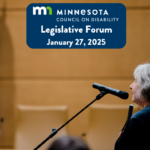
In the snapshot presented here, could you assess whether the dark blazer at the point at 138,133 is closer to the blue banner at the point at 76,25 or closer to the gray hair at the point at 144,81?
the gray hair at the point at 144,81

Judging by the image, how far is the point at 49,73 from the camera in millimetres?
2723

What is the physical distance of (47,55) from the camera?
8.89ft

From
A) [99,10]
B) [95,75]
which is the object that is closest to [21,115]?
[95,75]

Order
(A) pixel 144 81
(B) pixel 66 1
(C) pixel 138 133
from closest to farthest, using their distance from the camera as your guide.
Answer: (C) pixel 138 133, (A) pixel 144 81, (B) pixel 66 1

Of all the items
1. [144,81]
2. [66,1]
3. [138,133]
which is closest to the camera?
[138,133]

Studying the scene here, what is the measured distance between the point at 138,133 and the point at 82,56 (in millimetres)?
1728

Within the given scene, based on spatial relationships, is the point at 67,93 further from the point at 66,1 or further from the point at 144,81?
the point at 144,81

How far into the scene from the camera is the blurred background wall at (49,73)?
2689 millimetres

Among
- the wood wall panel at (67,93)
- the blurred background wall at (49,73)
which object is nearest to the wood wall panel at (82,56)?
the blurred background wall at (49,73)

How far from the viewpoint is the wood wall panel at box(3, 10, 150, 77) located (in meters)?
2.65

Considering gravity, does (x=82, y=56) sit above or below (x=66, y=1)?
below

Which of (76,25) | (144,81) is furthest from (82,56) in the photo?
(144,81)

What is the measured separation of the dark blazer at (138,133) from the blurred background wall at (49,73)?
1.56 m

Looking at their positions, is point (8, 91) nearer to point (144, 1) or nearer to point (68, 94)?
point (68, 94)
